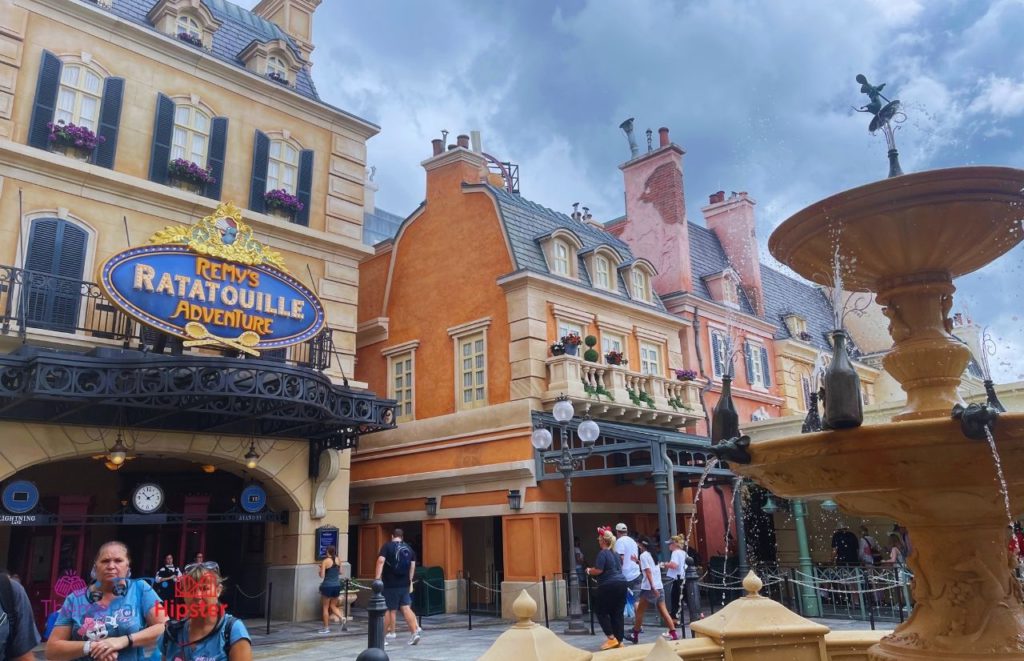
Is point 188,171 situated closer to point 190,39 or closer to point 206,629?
point 190,39

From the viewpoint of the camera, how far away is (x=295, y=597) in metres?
16.1

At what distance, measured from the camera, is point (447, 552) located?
20.4 metres

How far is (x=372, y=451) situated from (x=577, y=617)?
33.5 ft

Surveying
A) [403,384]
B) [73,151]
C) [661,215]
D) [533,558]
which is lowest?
[533,558]

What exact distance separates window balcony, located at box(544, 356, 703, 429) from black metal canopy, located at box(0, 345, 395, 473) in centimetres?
572

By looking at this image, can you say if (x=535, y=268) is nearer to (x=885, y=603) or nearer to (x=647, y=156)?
(x=647, y=156)

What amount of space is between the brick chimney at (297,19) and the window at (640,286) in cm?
1193

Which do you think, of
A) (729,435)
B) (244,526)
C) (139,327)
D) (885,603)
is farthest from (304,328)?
(885,603)

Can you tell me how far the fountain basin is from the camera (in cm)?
463

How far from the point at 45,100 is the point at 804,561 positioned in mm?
19541

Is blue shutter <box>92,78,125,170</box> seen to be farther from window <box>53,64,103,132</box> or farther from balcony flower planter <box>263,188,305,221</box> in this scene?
balcony flower planter <box>263,188,305,221</box>

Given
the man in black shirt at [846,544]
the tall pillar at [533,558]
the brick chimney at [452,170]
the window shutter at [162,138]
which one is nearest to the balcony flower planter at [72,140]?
the window shutter at [162,138]

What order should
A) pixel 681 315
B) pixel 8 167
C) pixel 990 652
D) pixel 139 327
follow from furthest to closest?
pixel 681 315, pixel 139 327, pixel 8 167, pixel 990 652

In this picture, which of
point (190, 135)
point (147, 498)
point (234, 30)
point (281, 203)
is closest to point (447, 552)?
point (147, 498)
